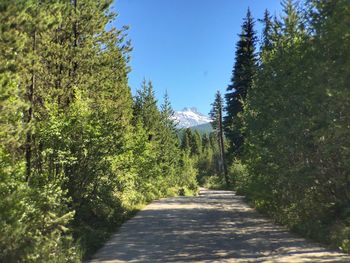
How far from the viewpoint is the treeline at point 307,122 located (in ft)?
35.1

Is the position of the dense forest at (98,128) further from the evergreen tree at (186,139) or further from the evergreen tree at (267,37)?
the evergreen tree at (186,139)

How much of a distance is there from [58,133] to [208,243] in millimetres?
5545

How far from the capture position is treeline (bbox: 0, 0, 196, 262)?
8.49 m

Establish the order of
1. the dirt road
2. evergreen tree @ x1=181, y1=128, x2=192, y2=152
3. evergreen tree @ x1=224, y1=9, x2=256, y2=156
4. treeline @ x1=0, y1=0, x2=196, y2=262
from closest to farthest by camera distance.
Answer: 1. treeline @ x1=0, y1=0, x2=196, y2=262
2. the dirt road
3. evergreen tree @ x1=224, y1=9, x2=256, y2=156
4. evergreen tree @ x1=181, y1=128, x2=192, y2=152

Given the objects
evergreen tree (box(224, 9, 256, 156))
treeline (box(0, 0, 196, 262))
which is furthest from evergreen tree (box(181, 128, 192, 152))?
treeline (box(0, 0, 196, 262))

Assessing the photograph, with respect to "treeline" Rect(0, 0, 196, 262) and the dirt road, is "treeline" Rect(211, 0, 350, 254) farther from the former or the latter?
"treeline" Rect(0, 0, 196, 262)

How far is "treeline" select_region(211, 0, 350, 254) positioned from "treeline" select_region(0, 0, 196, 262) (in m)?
5.64

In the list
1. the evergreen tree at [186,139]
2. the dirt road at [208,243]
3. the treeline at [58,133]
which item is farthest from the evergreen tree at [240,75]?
the evergreen tree at [186,139]

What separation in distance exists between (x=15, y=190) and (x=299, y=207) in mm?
9653

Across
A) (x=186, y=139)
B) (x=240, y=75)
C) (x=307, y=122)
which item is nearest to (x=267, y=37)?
(x=307, y=122)

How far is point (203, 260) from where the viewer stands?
9375mm

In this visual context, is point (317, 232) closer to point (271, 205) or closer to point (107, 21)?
point (271, 205)

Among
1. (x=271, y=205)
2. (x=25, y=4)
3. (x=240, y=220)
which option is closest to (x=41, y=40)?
(x=25, y=4)

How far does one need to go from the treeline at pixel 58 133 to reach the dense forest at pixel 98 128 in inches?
1.5
